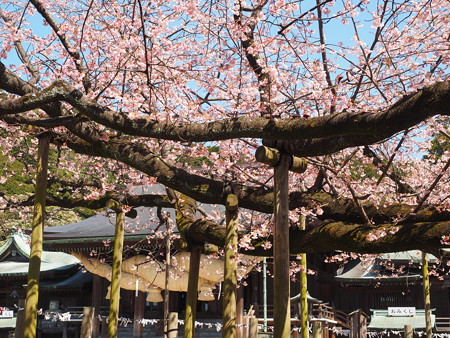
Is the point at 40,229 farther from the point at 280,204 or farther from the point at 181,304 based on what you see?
the point at 181,304

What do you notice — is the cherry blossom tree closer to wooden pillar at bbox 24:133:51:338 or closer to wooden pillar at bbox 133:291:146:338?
wooden pillar at bbox 24:133:51:338

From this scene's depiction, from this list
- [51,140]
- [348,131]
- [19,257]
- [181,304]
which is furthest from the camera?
[19,257]

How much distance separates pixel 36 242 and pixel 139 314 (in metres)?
14.6

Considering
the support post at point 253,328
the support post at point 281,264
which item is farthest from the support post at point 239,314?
the support post at point 281,264

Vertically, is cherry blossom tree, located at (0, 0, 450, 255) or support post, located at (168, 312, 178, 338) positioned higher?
cherry blossom tree, located at (0, 0, 450, 255)

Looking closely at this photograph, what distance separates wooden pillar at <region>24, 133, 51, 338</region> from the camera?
28.5 ft

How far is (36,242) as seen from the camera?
29.9 ft

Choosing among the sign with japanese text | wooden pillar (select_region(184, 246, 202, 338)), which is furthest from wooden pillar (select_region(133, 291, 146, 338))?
wooden pillar (select_region(184, 246, 202, 338))

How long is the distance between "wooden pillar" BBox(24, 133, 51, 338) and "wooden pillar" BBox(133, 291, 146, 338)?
1381cm

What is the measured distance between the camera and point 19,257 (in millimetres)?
29453

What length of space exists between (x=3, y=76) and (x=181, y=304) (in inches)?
748

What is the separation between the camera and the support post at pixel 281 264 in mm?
7016

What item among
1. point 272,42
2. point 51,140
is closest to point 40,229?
point 51,140

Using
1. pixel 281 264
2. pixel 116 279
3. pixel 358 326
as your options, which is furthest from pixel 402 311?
pixel 281 264
